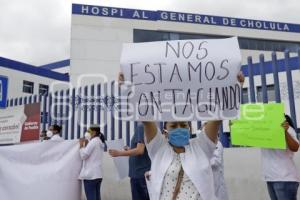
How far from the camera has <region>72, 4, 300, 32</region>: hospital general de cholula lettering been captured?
114 ft

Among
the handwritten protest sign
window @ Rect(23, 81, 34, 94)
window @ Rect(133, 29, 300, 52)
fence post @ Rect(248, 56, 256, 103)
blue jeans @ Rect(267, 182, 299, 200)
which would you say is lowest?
blue jeans @ Rect(267, 182, 299, 200)

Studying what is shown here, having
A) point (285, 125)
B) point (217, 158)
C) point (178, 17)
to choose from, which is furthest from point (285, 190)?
point (178, 17)

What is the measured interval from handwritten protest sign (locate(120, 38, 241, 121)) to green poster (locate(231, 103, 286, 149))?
171 cm

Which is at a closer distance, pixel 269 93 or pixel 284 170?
pixel 284 170

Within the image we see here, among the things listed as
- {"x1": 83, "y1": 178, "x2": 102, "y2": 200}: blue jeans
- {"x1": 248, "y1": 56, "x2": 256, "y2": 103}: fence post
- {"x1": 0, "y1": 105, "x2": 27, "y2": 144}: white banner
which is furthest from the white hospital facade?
{"x1": 248, "y1": 56, "x2": 256, "y2": 103}: fence post

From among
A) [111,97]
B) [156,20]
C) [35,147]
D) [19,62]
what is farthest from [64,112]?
[156,20]

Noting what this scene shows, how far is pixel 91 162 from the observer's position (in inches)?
237

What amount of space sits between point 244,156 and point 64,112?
4.60 metres

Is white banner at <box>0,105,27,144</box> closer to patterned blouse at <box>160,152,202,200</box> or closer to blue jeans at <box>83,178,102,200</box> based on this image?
blue jeans at <box>83,178,102,200</box>

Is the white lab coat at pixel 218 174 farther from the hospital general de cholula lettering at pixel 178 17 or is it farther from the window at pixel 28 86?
the hospital general de cholula lettering at pixel 178 17

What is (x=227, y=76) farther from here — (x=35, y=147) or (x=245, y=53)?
(x=245, y=53)

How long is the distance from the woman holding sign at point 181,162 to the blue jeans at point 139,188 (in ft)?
8.56

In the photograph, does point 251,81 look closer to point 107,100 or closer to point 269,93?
point 269,93

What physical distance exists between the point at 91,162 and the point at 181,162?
137 inches
